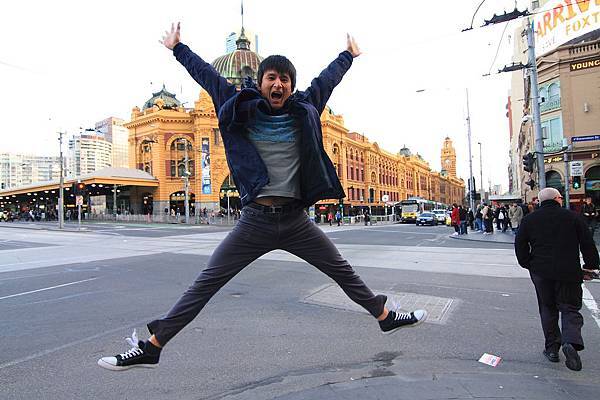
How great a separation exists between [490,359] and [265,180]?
276cm

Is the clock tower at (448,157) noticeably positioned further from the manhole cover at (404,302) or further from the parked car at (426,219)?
the manhole cover at (404,302)

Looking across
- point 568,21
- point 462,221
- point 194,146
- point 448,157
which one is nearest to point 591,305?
point 462,221

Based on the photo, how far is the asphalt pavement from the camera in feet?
10.4

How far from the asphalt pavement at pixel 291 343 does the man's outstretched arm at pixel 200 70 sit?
2.25m

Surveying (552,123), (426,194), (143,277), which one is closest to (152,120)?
(552,123)

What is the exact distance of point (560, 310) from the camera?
3764mm

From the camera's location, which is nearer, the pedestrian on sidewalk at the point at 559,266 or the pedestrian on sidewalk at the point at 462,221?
the pedestrian on sidewalk at the point at 559,266

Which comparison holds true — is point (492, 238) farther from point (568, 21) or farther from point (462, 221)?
point (568, 21)

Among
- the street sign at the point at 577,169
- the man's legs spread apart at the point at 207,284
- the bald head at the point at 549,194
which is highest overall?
the street sign at the point at 577,169

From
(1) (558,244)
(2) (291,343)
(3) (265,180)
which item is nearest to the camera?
(3) (265,180)

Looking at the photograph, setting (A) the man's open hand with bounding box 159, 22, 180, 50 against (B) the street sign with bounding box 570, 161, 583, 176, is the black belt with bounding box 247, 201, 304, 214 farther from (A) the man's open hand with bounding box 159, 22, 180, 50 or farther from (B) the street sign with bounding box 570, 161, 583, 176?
(B) the street sign with bounding box 570, 161, 583, 176

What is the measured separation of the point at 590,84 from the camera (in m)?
27.1

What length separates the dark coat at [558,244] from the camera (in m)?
3.75

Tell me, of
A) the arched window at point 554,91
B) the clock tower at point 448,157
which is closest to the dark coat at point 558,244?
the arched window at point 554,91
